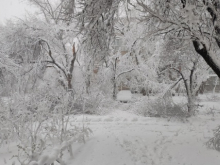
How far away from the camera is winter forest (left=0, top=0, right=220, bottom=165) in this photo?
4.35m

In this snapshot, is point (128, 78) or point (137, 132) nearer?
point (137, 132)

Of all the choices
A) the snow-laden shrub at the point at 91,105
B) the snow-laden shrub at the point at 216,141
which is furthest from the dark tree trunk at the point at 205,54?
the snow-laden shrub at the point at 91,105

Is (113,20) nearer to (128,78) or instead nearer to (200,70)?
(200,70)

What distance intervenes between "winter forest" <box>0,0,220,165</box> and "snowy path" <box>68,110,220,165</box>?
27 mm

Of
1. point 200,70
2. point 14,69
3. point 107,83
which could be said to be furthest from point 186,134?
point 107,83

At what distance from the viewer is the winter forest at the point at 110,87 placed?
14.3 feet

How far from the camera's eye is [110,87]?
A: 17344 millimetres

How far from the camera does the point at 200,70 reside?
1159 cm

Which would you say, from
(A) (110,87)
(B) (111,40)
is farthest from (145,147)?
(A) (110,87)

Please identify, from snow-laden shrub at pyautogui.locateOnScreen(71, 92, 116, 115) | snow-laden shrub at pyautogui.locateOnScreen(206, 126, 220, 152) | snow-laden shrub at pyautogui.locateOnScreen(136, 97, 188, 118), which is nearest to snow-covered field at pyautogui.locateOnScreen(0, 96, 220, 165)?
snow-laden shrub at pyautogui.locateOnScreen(206, 126, 220, 152)

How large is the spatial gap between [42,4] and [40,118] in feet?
45.6

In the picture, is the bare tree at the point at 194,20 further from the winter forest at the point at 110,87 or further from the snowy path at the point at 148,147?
the snowy path at the point at 148,147

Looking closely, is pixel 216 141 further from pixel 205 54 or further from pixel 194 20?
pixel 194 20

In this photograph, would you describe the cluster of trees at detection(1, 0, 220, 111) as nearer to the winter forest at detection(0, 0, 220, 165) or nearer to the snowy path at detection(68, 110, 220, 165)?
the winter forest at detection(0, 0, 220, 165)
